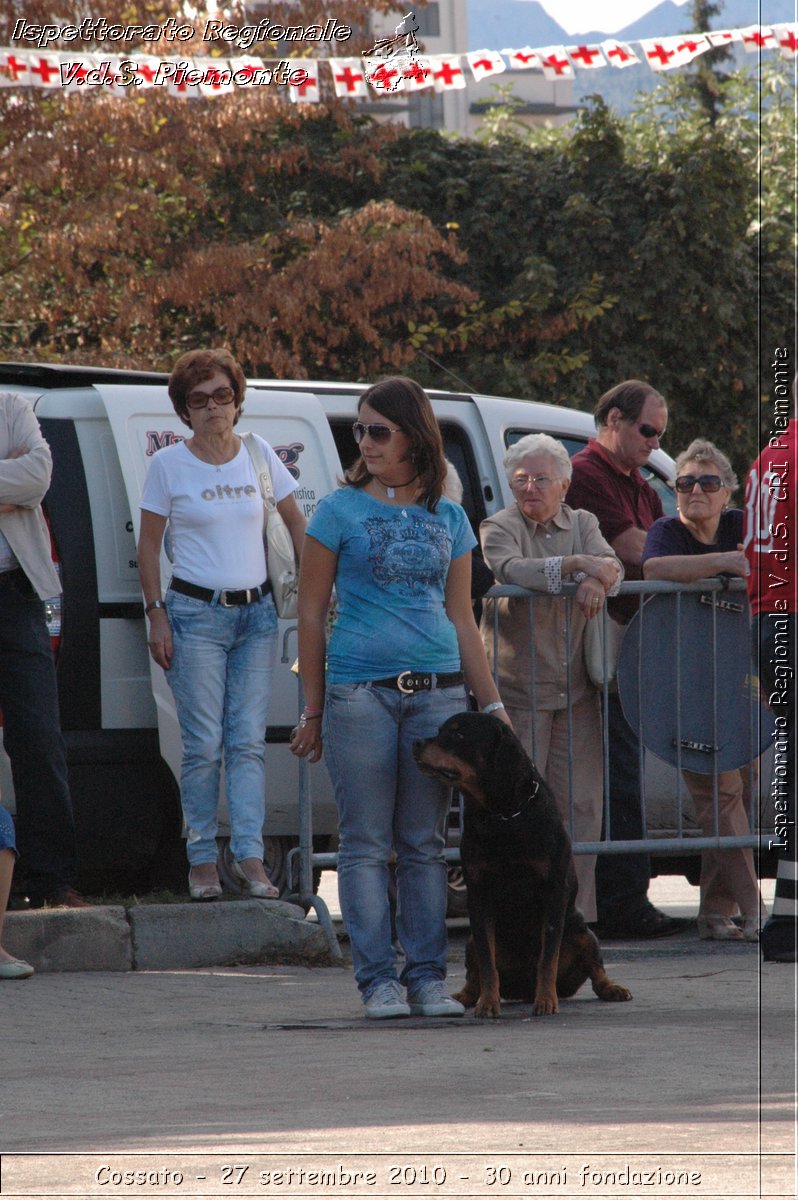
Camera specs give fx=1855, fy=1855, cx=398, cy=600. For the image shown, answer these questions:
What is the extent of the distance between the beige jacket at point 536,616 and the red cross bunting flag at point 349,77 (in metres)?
5.80

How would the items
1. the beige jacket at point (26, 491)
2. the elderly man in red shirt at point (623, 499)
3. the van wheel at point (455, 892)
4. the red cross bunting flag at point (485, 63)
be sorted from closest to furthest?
1. the beige jacket at point (26, 491)
2. the elderly man in red shirt at point (623, 499)
3. the van wheel at point (455, 892)
4. the red cross bunting flag at point (485, 63)

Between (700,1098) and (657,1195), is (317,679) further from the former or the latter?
(657,1195)

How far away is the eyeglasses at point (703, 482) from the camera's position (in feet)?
26.0

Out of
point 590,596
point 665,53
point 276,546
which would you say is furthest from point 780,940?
point 665,53

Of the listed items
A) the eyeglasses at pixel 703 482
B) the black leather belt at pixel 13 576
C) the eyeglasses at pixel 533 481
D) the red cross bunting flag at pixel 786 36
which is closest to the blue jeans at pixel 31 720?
the black leather belt at pixel 13 576

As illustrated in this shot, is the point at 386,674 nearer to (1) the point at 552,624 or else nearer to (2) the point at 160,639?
(2) the point at 160,639

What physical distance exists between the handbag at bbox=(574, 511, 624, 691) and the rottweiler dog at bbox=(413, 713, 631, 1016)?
164cm

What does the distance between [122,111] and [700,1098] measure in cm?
1352

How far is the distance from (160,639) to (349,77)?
6.80 metres

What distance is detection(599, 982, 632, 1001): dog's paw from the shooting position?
20.8ft

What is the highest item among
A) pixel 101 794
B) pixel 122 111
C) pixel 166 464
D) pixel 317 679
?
pixel 122 111

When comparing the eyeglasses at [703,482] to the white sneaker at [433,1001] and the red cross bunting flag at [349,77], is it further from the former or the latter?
the red cross bunting flag at [349,77]

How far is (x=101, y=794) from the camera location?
7.50 meters

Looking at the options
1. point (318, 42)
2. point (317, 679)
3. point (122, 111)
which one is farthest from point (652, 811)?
point (318, 42)
